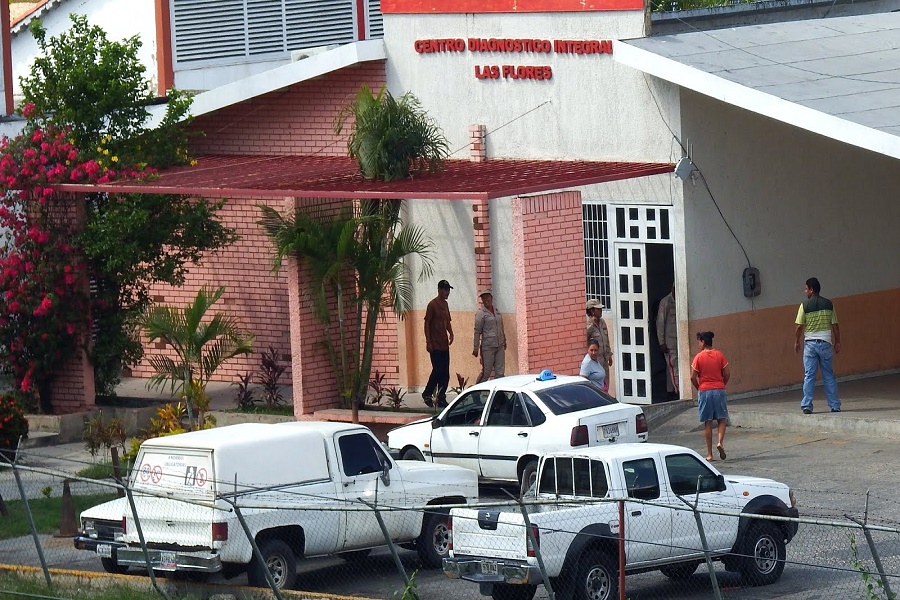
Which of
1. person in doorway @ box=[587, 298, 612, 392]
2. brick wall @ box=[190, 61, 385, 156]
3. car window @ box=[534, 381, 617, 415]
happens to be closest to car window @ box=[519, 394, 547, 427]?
car window @ box=[534, 381, 617, 415]

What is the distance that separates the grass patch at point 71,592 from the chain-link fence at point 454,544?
14 centimetres

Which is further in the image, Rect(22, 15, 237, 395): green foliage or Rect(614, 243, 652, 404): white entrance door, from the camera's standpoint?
Rect(22, 15, 237, 395): green foliage

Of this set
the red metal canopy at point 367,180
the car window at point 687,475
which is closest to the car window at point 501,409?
the red metal canopy at point 367,180

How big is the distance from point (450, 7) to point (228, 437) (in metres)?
11.3

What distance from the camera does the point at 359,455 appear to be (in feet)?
51.6

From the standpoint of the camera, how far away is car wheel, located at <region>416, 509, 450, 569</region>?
15.8m

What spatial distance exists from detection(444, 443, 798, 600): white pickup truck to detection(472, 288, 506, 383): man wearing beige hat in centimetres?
817

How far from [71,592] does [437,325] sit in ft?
31.4

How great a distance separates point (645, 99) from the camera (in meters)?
22.8

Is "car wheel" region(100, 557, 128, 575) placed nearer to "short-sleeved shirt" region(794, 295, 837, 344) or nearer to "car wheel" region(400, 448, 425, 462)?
"car wheel" region(400, 448, 425, 462)

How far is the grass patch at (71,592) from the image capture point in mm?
14148

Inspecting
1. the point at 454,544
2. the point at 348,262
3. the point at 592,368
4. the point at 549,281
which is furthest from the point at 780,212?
the point at 454,544

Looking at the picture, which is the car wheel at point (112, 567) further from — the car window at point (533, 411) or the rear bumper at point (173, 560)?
the car window at point (533, 411)

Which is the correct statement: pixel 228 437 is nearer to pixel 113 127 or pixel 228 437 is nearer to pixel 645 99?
pixel 645 99
